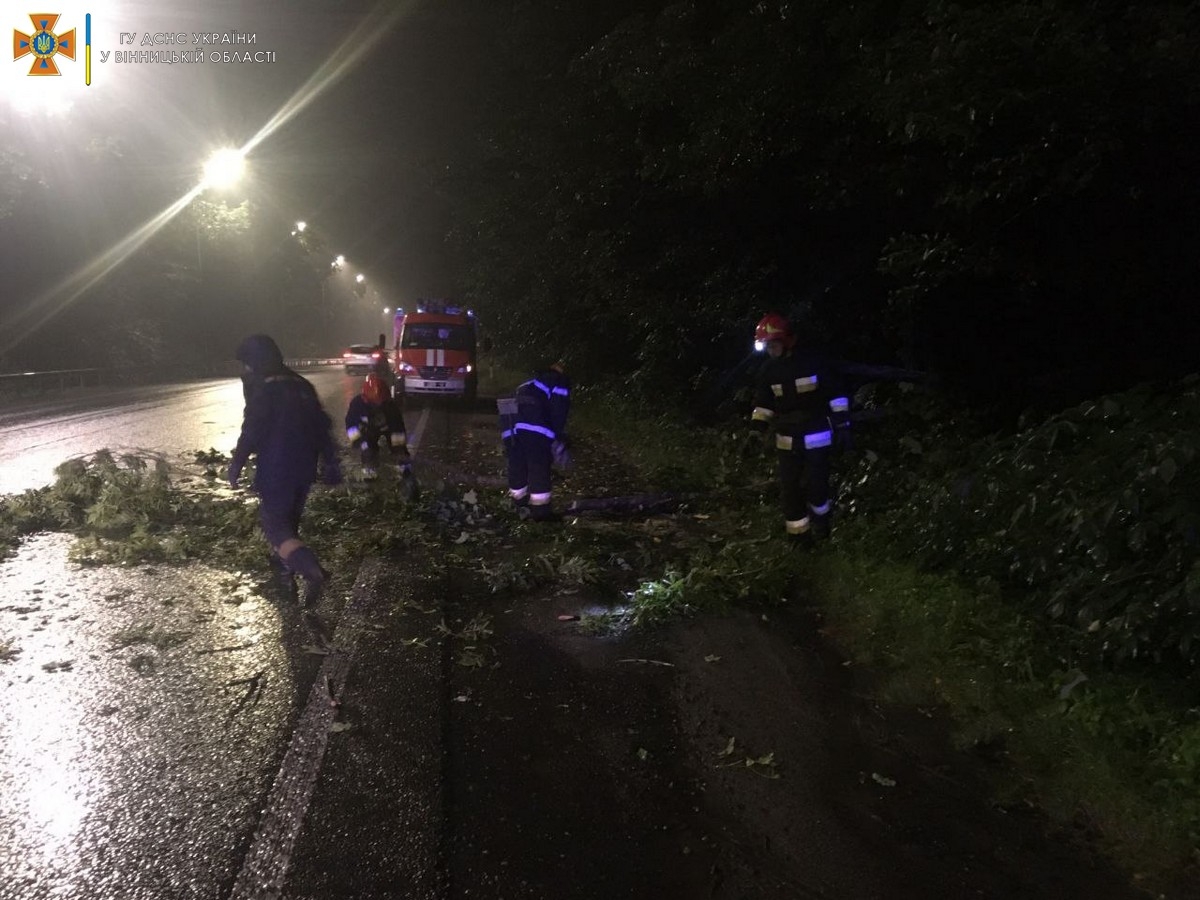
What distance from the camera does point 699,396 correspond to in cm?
1434

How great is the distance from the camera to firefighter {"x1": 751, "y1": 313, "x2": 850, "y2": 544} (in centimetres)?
678

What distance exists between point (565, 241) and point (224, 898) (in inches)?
625

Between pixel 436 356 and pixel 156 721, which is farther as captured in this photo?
pixel 436 356

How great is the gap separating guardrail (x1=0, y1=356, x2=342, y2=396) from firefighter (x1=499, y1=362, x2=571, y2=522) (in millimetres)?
23143

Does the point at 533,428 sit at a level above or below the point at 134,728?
above

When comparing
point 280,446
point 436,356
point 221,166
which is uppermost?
point 221,166

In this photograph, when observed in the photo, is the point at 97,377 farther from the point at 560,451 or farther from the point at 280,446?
the point at 280,446

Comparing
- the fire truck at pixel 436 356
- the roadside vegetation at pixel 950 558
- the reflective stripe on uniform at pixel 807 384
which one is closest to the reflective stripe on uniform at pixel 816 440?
the reflective stripe on uniform at pixel 807 384

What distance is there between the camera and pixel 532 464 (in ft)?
26.4

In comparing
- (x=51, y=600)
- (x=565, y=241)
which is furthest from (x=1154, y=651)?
(x=565, y=241)

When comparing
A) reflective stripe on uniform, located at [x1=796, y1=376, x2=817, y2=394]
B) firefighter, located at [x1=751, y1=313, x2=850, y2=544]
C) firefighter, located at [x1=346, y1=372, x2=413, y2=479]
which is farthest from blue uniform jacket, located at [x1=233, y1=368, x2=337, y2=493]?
firefighter, located at [x1=346, y1=372, x2=413, y2=479]

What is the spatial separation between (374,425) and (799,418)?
5.42 meters

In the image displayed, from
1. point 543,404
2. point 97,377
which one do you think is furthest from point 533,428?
point 97,377

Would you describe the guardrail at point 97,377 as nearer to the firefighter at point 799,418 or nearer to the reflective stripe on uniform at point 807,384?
the firefighter at point 799,418
